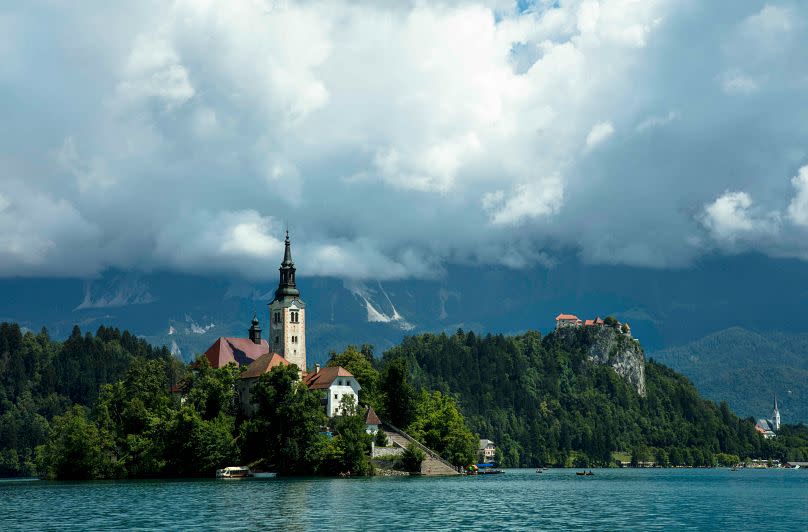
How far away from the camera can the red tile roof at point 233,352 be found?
7382 inches

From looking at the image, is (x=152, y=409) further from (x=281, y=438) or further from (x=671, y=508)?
(x=671, y=508)

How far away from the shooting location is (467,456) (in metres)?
181

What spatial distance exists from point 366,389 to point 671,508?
270ft

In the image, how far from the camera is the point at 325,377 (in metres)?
174

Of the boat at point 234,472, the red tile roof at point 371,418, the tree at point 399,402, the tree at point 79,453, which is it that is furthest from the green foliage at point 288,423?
the tree at point 79,453

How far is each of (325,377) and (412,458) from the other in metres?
22.0

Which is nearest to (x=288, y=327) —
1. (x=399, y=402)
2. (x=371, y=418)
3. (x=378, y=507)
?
(x=399, y=402)

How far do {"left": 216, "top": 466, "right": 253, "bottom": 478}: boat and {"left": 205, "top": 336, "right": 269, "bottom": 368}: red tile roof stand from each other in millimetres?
32374

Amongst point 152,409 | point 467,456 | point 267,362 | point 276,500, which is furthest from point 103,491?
point 467,456

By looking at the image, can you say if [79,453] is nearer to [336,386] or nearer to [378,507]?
[336,386]

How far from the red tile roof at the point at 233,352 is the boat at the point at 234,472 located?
32374mm

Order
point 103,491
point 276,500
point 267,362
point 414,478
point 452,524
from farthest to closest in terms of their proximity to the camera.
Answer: point 267,362 → point 414,478 → point 103,491 → point 276,500 → point 452,524

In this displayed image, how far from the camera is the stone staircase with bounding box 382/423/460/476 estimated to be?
541 ft

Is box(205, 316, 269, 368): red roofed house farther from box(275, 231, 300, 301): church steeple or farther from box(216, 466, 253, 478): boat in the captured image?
box(216, 466, 253, 478): boat
